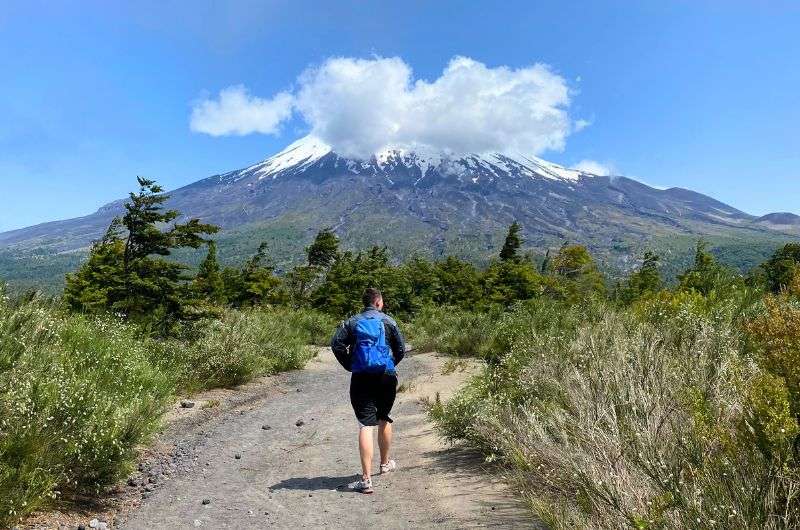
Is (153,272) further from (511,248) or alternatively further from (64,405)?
(511,248)

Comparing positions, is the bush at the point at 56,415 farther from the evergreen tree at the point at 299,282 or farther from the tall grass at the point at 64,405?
the evergreen tree at the point at 299,282

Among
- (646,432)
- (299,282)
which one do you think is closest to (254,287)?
(299,282)

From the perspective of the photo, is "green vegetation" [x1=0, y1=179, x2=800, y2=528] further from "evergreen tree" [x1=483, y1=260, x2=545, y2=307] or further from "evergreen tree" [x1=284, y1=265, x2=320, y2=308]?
"evergreen tree" [x1=284, y1=265, x2=320, y2=308]

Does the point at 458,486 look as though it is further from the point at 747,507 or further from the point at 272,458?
the point at 747,507

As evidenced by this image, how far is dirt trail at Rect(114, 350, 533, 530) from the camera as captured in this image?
4.79m

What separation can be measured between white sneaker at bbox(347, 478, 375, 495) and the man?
0.05m

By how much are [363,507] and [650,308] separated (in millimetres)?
6708

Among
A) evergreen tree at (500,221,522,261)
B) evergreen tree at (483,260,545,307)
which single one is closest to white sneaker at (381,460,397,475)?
evergreen tree at (483,260,545,307)

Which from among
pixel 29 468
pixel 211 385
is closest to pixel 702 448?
pixel 29 468

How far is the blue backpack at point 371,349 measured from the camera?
581cm

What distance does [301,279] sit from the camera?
43.8 m

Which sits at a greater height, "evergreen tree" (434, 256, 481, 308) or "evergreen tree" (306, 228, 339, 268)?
"evergreen tree" (306, 228, 339, 268)

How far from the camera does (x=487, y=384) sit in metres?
7.50

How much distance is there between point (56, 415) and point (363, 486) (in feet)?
9.55
